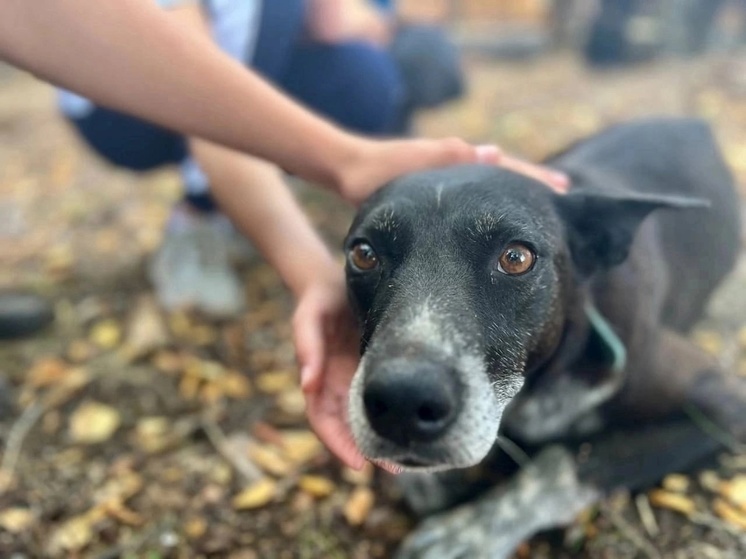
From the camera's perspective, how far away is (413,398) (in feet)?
5.56

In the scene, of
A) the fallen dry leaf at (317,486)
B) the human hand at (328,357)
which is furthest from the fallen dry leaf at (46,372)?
the human hand at (328,357)

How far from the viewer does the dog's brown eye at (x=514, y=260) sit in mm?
2064

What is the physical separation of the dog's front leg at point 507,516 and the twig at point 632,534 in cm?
7

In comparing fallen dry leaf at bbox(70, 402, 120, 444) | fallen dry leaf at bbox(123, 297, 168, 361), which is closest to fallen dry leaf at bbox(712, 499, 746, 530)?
fallen dry leaf at bbox(70, 402, 120, 444)

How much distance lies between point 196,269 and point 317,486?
5.06 ft

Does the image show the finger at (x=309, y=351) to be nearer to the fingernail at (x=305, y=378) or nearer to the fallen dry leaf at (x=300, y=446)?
the fingernail at (x=305, y=378)

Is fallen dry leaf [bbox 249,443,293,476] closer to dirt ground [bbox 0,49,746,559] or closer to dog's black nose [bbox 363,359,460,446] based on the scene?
dirt ground [bbox 0,49,746,559]

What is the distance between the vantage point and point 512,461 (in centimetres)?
273

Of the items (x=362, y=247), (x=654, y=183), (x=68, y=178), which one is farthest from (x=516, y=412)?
(x=68, y=178)

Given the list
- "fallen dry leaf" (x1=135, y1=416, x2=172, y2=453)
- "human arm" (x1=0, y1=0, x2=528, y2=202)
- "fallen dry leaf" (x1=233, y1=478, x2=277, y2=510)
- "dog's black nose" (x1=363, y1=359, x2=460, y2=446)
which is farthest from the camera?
"fallen dry leaf" (x1=135, y1=416, x2=172, y2=453)

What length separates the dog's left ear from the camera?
2.32 metres

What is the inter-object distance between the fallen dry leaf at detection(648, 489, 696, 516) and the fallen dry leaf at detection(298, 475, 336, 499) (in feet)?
3.52

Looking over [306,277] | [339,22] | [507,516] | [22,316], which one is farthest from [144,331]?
[507,516]

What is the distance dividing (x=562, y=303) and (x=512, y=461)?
2.42 feet
